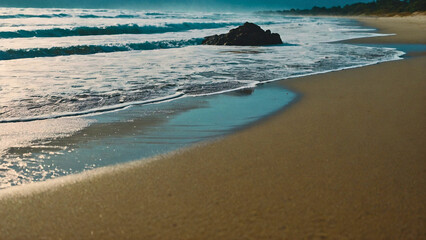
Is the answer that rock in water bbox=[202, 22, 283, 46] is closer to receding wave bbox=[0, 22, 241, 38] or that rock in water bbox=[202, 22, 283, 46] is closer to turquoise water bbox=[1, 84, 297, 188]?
receding wave bbox=[0, 22, 241, 38]

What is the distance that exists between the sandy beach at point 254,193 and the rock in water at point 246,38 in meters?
14.1

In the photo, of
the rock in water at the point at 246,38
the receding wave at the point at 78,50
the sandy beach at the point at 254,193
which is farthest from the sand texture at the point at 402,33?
the sandy beach at the point at 254,193

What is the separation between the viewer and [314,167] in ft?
10.0

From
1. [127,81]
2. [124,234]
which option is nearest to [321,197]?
[124,234]

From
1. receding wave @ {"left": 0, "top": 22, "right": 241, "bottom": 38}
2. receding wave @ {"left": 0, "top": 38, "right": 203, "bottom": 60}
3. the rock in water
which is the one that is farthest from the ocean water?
receding wave @ {"left": 0, "top": 22, "right": 241, "bottom": 38}

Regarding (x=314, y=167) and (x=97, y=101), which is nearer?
(x=314, y=167)

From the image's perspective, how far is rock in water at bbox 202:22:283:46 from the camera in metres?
17.8

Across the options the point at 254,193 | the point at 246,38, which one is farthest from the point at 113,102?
the point at 246,38

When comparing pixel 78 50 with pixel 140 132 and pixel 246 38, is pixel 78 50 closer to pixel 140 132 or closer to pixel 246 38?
pixel 246 38

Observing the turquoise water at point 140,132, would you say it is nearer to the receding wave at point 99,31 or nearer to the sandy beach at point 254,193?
the sandy beach at point 254,193

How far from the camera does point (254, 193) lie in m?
2.58

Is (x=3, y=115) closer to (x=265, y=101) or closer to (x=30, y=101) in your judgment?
(x=30, y=101)

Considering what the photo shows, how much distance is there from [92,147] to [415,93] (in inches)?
204

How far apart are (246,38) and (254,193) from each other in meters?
16.0
